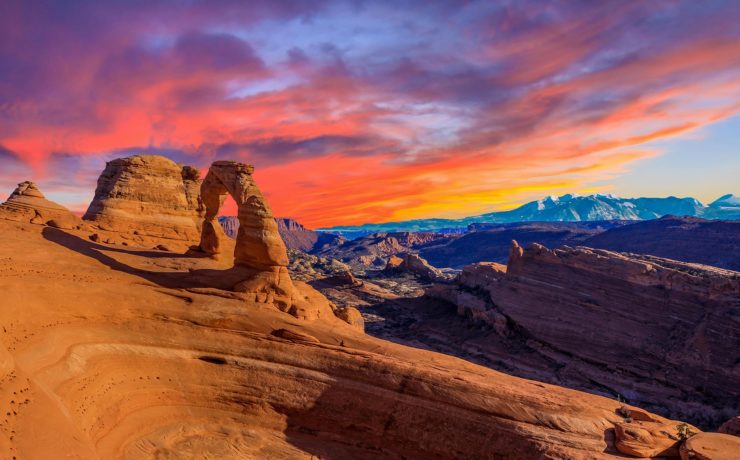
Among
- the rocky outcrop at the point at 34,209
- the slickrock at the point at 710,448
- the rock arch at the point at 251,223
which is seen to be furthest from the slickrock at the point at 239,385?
the rocky outcrop at the point at 34,209

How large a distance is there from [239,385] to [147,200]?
23357mm

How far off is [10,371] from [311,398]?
10.0 metres

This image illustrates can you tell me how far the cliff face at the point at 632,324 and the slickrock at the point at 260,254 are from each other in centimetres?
3035

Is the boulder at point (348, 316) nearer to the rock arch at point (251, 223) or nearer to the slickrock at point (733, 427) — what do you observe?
the rock arch at point (251, 223)

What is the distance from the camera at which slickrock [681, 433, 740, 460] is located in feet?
42.0

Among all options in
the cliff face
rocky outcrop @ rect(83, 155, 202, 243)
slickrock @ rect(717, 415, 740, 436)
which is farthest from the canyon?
the cliff face

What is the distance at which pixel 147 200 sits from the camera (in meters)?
34.2

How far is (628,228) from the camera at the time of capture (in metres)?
168

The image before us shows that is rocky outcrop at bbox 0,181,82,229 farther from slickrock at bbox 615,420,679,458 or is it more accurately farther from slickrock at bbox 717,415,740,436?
slickrock at bbox 717,415,740,436

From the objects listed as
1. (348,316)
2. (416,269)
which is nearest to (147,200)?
(348,316)

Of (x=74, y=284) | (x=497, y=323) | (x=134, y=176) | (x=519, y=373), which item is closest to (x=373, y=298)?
(x=497, y=323)

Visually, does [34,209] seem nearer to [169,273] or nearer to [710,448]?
[169,273]

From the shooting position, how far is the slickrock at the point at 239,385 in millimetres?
14148

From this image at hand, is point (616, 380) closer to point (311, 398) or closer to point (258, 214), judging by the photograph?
point (311, 398)
